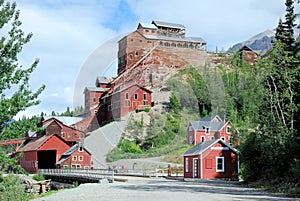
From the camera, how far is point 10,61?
13992 mm

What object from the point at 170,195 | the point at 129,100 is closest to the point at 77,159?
the point at 129,100

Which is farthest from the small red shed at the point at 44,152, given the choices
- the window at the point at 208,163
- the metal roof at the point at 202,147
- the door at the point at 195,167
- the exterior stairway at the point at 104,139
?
the window at the point at 208,163

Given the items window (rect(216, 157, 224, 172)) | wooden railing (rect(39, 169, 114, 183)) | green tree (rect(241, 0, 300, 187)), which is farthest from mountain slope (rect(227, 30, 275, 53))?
wooden railing (rect(39, 169, 114, 183))

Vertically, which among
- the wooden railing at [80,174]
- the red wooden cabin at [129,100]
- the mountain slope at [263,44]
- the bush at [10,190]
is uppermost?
the mountain slope at [263,44]

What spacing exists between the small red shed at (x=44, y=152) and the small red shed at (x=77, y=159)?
3.26 m

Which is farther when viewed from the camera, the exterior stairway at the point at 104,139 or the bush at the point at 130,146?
the bush at the point at 130,146

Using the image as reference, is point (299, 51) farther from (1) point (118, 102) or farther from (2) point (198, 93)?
(1) point (118, 102)

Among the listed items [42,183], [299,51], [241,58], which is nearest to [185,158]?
[299,51]

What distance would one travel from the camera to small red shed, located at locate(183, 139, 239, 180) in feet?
112

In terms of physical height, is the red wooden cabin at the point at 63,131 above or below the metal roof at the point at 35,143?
above

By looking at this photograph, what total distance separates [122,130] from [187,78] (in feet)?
20.9

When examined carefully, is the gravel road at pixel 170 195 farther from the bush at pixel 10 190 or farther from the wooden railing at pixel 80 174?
the wooden railing at pixel 80 174

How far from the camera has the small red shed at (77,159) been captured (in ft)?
199

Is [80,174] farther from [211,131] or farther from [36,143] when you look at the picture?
[36,143]
